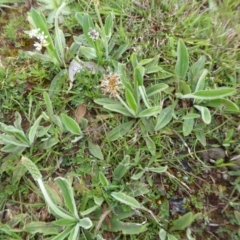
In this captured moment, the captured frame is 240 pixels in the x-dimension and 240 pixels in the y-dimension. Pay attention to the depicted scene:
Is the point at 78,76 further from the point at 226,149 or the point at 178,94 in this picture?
the point at 226,149

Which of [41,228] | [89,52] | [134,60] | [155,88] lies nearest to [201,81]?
[155,88]

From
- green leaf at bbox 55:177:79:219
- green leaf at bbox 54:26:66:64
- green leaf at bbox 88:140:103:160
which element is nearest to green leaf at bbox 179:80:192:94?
green leaf at bbox 88:140:103:160

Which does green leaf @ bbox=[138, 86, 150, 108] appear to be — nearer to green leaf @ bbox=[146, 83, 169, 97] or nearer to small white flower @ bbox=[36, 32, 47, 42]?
green leaf @ bbox=[146, 83, 169, 97]

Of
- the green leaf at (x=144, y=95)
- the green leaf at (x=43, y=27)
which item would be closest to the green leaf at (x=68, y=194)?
the green leaf at (x=144, y=95)

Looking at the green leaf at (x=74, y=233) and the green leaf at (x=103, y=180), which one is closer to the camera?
the green leaf at (x=74, y=233)

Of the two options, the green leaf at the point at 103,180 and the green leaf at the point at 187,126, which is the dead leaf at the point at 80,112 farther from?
the green leaf at the point at 187,126

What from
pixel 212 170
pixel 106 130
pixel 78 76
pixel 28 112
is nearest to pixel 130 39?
pixel 78 76
